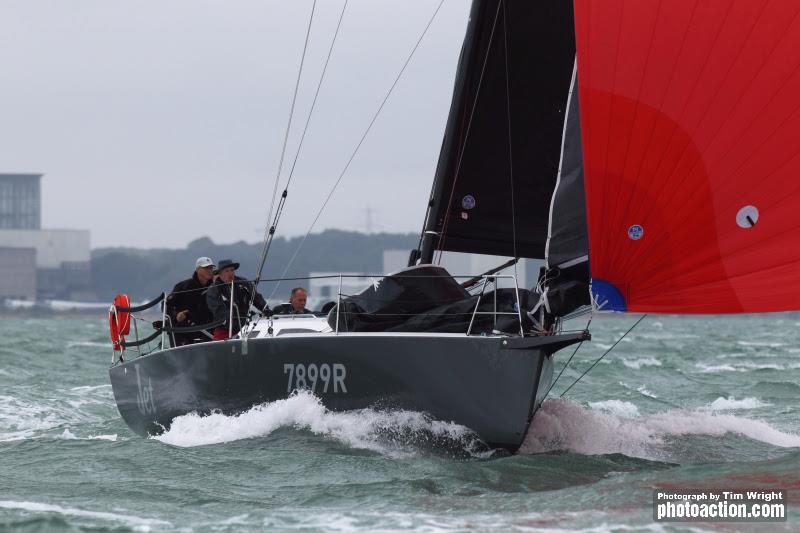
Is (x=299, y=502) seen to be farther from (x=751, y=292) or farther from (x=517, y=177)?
(x=517, y=177)

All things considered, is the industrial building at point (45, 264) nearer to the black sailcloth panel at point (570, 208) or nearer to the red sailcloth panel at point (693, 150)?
the black sailcloth panel at point (570, 208)

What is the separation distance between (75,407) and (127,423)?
10.4ft

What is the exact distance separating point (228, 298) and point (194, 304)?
0.60 m

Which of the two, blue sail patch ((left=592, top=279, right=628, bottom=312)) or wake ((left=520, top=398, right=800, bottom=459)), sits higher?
blue sail patch ((left=592, top=279, right=628, bottom=312))

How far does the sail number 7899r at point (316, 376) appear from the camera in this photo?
7742mm

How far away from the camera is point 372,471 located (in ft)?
23.5

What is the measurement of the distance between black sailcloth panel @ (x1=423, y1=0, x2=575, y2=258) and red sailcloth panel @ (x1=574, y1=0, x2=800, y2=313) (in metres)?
1.61

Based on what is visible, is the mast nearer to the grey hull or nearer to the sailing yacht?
the sailing yacht

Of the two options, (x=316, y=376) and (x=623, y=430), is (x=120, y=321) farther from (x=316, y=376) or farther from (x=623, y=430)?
(x=623, y=430)

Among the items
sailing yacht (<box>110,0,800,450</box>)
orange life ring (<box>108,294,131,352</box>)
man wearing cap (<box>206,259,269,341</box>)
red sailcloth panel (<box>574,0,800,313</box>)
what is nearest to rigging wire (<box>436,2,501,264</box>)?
sailing yacht (<box>110,0,800,450</box>)

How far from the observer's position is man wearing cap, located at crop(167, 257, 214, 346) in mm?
9430

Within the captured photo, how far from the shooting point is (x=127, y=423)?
1018 centimetres

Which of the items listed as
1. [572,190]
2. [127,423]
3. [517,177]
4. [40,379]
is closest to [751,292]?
[572,190]

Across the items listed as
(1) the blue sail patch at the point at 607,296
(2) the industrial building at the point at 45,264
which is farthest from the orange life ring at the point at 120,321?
(2) the industrial building at the point at 45,264
